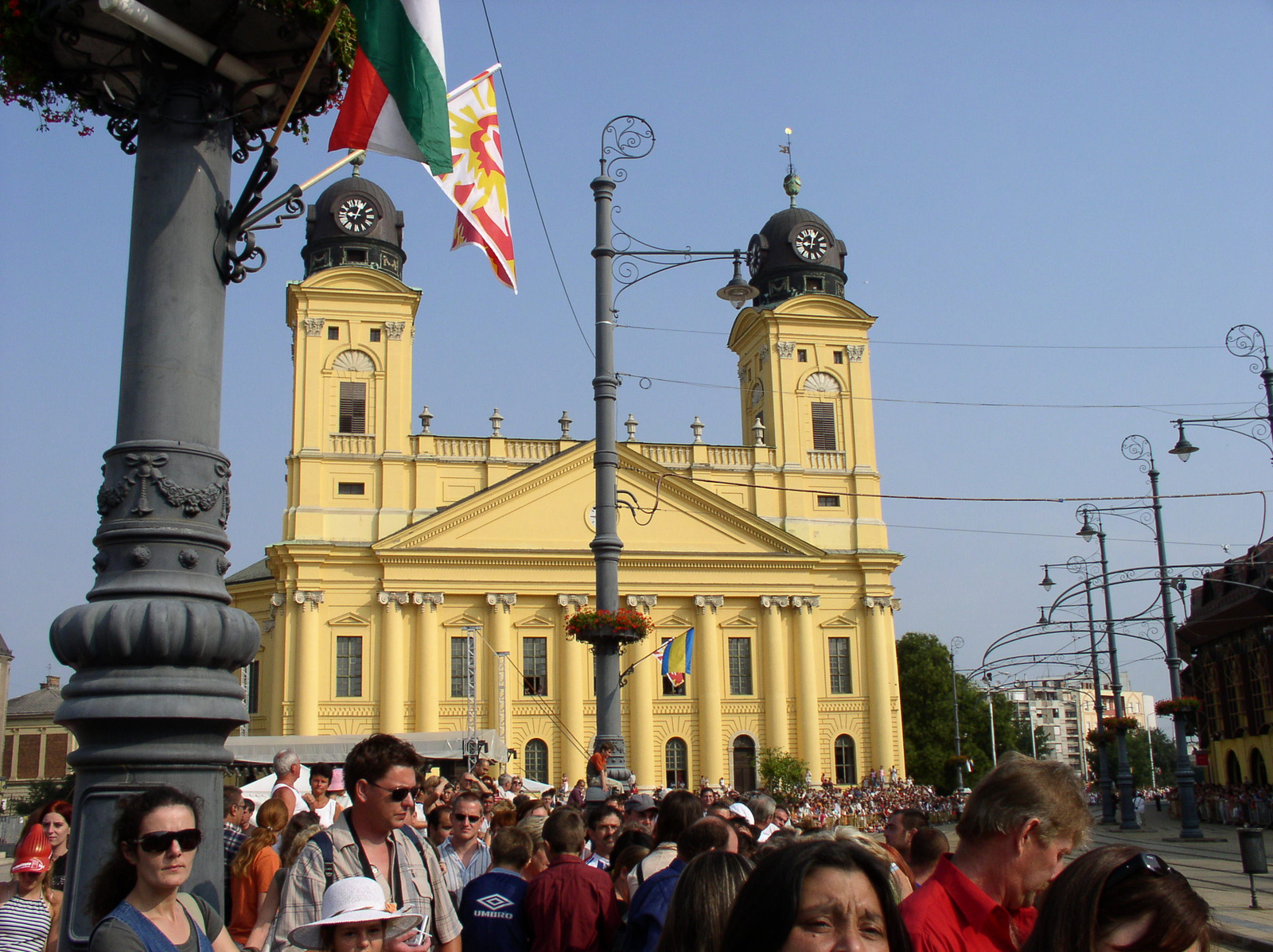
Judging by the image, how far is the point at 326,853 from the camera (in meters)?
4.66

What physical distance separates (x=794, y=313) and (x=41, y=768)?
68.7 metres

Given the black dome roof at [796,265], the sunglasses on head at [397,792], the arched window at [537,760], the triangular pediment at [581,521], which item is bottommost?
the arched window at [537,760]

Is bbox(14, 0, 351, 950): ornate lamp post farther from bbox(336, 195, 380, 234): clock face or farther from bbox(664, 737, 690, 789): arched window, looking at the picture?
bbox(336, 195, 380, 234): clock face

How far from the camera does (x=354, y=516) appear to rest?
151ft

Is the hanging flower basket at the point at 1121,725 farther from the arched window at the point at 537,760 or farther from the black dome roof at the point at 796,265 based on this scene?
the black dome roof at the point at 796,265

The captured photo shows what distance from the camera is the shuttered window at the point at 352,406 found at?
4650 centimetres

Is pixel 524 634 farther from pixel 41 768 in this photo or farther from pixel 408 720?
pixel 41 768

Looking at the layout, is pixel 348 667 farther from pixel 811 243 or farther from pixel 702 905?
pixel 702 905

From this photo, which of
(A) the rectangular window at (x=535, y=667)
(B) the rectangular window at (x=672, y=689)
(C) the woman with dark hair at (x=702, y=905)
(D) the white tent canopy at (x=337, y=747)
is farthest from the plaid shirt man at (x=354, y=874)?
(B) the rectangular window at (x=672, y=689)

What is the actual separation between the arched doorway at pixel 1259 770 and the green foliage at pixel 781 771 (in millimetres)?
14715

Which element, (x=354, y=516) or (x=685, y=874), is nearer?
(x=685, y=874)

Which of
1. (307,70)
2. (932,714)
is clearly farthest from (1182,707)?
(932,714)

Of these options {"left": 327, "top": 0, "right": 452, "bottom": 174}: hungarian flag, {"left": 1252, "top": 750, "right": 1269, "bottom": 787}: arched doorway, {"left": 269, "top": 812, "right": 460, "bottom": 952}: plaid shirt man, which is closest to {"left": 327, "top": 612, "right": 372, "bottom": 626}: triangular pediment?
{"left": 1252, "top": 750, "right": 1269, "bottom": 787}: arched doorway

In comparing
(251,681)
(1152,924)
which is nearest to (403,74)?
(1152,924)
